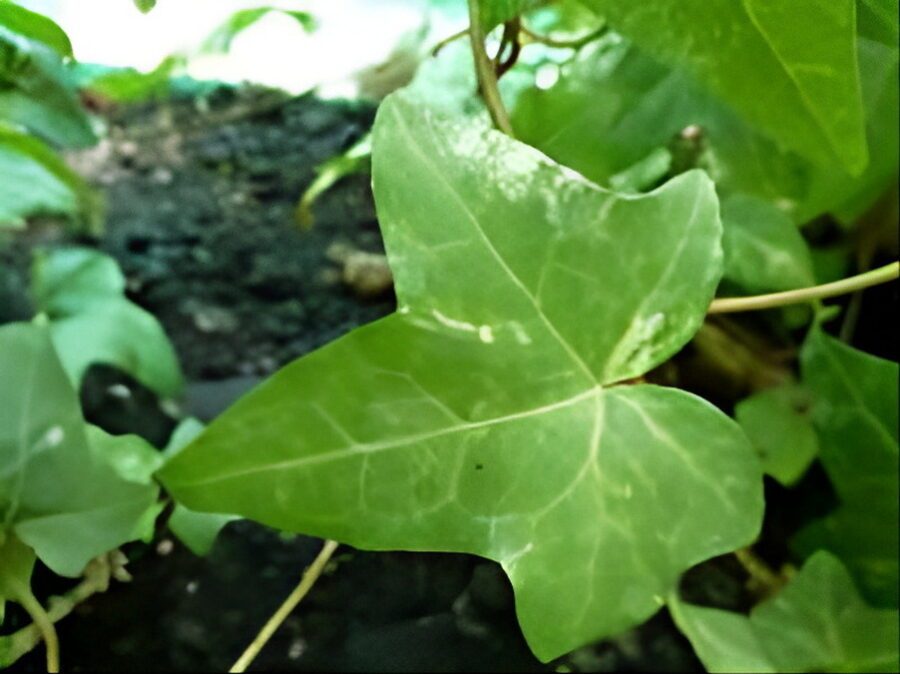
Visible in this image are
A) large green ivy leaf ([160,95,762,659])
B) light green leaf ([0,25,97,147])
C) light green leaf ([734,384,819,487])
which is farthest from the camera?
light green leaf ([734,384,819,487])

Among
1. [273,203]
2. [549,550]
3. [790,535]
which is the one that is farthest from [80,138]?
[790,535]

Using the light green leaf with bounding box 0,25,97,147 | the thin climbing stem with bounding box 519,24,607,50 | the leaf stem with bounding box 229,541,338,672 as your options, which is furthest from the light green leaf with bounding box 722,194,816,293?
the light green leaf with bounding box 0,25,97,147

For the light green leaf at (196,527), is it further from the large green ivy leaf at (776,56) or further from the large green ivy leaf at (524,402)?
the large green ivy leaf at (776,56)

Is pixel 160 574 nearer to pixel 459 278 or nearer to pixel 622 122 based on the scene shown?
pixel 459 278

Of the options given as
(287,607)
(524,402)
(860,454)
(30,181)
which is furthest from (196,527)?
(860,454)

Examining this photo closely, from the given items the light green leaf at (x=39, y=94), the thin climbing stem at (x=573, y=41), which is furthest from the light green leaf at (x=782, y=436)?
the light green leaf at (x=39, y=94)

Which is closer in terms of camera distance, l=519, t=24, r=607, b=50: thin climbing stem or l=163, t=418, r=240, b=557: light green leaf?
l=163, t=418, r=240, b=557: light green leaf

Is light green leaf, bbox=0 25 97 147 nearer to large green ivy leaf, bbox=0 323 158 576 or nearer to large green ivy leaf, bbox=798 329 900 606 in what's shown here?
large green ivy leaf, bbox=0 323 158 576
